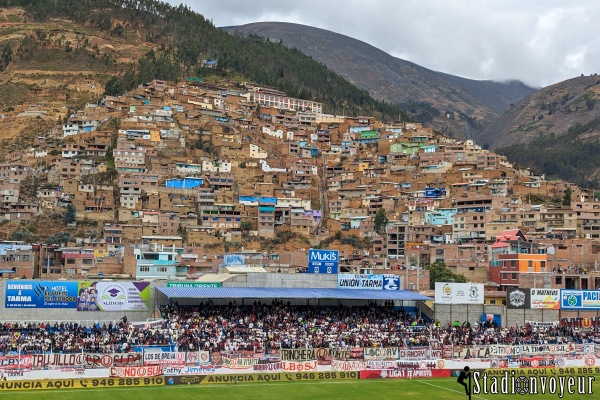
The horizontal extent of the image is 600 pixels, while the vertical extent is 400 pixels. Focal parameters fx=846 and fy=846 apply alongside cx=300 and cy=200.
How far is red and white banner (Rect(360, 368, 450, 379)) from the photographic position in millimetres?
49812

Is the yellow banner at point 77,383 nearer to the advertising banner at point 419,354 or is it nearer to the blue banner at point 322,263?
the advertising banner at point 419,354

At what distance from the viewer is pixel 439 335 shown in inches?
2388

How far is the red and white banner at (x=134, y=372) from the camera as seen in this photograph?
4500 cm

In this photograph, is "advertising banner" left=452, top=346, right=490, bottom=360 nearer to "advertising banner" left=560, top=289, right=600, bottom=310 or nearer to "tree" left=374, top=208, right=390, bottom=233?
"advertising banner" left=560, top=289, right=600, bottom=310

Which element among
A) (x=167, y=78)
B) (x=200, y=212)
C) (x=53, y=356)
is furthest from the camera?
(x=167, y=78)

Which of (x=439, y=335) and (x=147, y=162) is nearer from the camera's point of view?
(x=439, y=335)

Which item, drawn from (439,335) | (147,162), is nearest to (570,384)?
(439,335)

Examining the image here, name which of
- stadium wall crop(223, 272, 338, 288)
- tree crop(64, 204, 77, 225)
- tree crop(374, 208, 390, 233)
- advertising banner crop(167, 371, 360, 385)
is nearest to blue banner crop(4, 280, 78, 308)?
stadium wall crop(223, 272, 338, 288)

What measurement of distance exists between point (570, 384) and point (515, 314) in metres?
20.6

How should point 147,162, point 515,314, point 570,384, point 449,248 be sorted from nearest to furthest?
point 570,384 < point 515,314 < point 449,248 < point 147,162

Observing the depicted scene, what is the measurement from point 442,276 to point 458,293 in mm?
35543

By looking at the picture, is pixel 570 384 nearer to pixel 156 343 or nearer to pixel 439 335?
pixel 439 335

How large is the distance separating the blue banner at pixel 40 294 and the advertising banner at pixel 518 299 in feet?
111

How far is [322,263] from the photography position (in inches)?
2736
